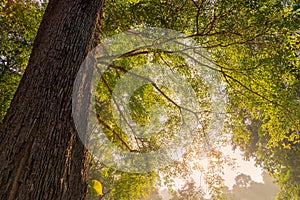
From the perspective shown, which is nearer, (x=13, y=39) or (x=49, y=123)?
(x=49, y=123)

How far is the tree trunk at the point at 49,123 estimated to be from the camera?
62.4 inches

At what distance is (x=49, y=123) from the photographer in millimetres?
1829

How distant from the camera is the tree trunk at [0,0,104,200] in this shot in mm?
1585

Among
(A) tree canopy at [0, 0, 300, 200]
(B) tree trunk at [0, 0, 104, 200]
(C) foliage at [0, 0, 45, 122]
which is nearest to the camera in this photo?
(B) tree trunk at [0, 0, 104, 200]

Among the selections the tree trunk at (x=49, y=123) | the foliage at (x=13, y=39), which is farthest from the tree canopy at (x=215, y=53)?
the tree trunk at (x=49, y=123)

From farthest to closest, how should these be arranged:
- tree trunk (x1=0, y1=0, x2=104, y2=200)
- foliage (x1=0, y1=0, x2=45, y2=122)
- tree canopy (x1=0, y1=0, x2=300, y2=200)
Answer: foliage (x1=0, y1=0, x2=45, y2=122) → tree canopy (x1=0, y1=0, x2=300, y2=200) → tree trunk (x1=0, y1=0, x2=104, y2=200)

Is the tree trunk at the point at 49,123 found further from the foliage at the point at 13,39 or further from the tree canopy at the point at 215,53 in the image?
the foliage at the point at 13,39

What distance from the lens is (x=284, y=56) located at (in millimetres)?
5172

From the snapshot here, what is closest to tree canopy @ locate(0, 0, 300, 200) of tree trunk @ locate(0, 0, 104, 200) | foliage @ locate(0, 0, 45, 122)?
foliage @ locate(0, 0, 45, 122)

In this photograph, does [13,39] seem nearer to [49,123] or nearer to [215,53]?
[49,123]

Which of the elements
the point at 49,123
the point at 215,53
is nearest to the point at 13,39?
the point at 49,123

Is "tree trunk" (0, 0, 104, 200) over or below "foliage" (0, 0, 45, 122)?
below

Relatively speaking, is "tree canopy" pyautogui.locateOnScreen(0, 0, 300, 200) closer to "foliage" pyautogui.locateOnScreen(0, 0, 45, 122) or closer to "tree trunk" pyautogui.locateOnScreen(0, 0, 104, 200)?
"foliage" pyautogui.locateOnScreen(0, 0, 45, 122)

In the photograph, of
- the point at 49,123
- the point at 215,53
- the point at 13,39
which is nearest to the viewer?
the point at 49,123
